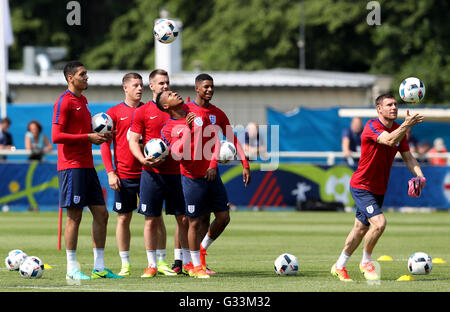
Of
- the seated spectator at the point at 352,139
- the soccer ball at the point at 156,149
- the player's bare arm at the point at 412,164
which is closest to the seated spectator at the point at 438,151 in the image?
the seated spectator at the point at 352,139

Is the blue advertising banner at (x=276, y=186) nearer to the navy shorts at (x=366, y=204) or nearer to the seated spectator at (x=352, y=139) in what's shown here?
the seated spectator at (x=352, y=139)

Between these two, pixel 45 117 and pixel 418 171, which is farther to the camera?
pixel 45 117

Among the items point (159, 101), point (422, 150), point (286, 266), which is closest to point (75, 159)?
point (159, 101)

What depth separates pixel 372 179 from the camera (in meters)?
12.6

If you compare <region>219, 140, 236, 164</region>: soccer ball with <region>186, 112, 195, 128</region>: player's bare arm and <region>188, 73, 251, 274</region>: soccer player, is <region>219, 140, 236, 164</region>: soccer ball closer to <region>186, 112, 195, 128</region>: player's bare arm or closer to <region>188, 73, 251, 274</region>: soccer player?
<region>188, 73, 251, 274</region>: soccer player

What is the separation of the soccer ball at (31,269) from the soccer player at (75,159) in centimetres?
36

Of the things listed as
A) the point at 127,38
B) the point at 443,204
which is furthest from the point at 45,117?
the point at 127,38

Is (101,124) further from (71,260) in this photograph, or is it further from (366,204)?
(366,204)

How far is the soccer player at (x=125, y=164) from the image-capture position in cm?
1317

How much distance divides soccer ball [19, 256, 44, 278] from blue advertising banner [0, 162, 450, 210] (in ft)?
43.4

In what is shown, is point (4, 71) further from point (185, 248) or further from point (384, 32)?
point (384, 32)
